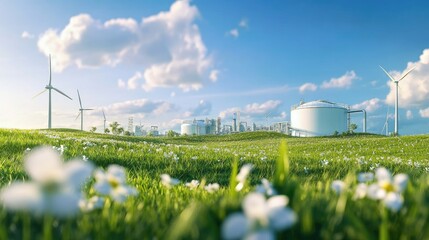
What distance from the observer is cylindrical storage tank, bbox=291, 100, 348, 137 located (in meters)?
103

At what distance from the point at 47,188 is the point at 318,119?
4177 inches

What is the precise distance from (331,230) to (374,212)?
19.5 inches

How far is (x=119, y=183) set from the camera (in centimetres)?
205

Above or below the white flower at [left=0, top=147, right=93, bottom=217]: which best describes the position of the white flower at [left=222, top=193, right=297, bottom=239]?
below

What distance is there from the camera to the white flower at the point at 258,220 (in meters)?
1.19

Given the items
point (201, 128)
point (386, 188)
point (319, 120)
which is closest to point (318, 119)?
point (319, 120)

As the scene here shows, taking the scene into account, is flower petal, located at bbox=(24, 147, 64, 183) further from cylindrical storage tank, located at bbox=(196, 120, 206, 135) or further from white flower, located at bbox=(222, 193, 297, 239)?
cylindrical storage tank, located at bbox=(196, 120, 206, 135)

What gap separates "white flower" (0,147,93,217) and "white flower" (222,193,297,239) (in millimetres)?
504

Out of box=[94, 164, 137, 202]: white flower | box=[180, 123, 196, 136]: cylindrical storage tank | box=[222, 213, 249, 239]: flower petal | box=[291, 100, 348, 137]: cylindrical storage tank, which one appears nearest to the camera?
box=[222, 213, 249, 239]: flower petal

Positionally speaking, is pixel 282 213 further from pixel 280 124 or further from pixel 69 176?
pixel 280 124

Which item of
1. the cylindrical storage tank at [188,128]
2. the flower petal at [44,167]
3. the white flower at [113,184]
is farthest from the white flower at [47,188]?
the cylindrical storage tank at [188,128]

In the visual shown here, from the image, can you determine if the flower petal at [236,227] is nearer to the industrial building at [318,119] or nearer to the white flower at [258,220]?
the white flower at [258,220]

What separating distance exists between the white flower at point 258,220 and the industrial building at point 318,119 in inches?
4135

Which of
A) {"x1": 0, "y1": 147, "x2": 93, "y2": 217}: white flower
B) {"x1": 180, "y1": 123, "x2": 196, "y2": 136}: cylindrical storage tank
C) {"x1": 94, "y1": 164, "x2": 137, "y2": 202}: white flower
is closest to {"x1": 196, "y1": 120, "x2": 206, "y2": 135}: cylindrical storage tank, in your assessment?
{"x1": 180, "y1": 123, "x2": 196, "y2": 136}: cylindrical storage tank
